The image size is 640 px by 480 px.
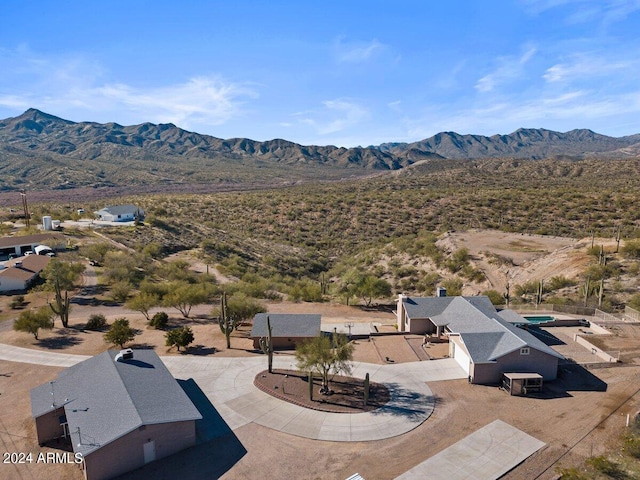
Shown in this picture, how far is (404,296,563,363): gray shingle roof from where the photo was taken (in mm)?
25312

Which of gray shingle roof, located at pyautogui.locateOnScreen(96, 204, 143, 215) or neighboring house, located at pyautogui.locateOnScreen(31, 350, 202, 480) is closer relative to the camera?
neighboring house, located at pyautogui.locateOnScreen(31, 350, 202, 480)

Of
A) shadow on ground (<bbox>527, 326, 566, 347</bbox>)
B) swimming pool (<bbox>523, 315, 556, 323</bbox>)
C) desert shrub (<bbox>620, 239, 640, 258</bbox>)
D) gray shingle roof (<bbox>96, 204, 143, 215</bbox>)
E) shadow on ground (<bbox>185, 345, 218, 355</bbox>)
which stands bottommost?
shadow on ground (<bbox>185, 345, 218, 355</bbox>)

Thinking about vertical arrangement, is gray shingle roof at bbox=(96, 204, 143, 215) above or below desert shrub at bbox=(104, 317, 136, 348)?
above

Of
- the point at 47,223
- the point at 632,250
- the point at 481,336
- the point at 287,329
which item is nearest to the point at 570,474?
the point at 481,336

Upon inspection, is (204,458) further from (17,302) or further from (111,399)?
(17,302)

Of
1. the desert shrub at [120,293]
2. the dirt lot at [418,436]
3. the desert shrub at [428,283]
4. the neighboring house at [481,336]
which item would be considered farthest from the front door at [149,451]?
the desert shrub at [428,283]

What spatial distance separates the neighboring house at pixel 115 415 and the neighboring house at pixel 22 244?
40.9 m

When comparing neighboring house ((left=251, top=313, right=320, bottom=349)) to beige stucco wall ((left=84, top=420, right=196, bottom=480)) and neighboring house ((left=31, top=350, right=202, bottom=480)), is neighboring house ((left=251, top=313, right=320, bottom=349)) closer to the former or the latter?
neighboring house ((left=31, top=350, right=202, bottom=480))

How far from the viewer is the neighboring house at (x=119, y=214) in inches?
2940

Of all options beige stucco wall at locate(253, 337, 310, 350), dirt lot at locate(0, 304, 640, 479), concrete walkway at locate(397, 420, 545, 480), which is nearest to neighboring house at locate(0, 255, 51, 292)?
dirt lot at locate(0, 304, 640, 479)

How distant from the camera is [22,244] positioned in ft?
186

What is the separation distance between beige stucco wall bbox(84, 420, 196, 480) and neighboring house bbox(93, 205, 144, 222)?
2526 inches

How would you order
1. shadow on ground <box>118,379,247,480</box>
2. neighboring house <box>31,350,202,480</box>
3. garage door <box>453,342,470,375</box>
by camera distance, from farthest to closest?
garage door <box>453,342,470,375</box>, shadow on ground <box>118,379,247,480</box>, neighboring house <box>31,350,202,480</box>

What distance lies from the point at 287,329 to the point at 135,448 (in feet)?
47.5
